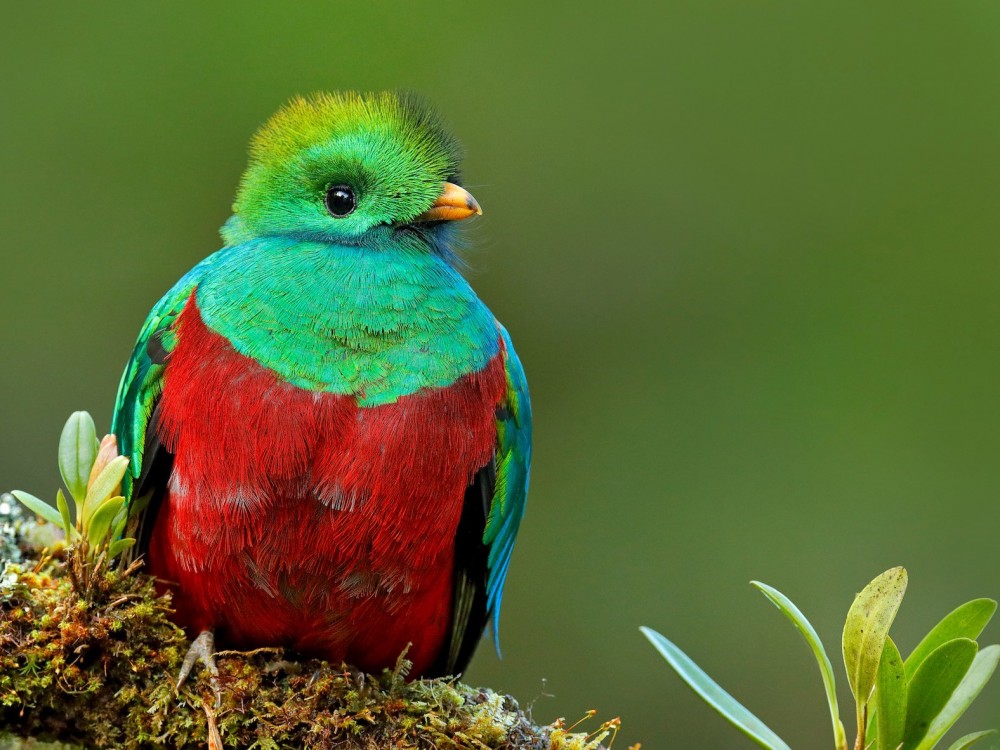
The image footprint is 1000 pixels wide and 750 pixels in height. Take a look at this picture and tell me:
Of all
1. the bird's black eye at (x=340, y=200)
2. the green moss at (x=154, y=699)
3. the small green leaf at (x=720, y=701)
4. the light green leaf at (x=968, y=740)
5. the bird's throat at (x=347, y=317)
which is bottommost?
the green moss at (x=154, y=699)

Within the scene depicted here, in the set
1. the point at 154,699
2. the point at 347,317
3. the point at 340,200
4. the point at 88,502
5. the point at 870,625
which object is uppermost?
the point at 340,200

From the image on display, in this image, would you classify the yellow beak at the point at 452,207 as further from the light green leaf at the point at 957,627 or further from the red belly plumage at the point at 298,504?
the light green leaf at the point at 957,627

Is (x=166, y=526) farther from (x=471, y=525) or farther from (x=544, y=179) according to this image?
(x=544, y=179)

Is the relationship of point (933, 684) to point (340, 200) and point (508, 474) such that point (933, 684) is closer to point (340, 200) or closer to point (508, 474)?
point (508, 474)

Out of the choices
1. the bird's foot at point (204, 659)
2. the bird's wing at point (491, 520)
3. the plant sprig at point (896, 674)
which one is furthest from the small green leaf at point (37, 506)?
the plant sprig at point (896, 674)

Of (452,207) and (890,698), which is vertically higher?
(452,207)

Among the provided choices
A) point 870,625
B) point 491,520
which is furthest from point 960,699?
point 491,520

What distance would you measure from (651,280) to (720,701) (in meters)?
4.98

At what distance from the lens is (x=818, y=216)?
7.09 m

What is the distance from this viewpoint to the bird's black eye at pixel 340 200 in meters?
3.50

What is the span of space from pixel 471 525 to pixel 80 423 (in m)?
1.08

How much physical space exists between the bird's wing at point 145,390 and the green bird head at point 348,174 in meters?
0.34

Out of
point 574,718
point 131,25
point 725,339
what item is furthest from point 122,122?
point 574,718

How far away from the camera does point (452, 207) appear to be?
3580 mm
